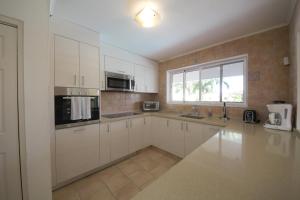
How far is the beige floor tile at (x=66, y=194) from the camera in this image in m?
1.47

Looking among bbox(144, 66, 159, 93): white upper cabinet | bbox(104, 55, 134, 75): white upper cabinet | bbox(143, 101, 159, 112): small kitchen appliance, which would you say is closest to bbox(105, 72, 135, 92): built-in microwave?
bbox(104, 55, 134, 75): white upper cabinet

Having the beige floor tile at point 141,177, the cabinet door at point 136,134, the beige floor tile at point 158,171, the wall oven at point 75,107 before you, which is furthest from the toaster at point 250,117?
the wall oven at point 75,107

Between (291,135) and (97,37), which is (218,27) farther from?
(97,37)

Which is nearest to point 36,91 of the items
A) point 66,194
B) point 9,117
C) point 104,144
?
point 9,117

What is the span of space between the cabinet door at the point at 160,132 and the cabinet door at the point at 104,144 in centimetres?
112

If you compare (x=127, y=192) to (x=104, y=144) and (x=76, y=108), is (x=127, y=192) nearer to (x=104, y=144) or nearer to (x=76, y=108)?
(x=104, y=144)

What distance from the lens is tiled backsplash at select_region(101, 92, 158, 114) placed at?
8.57 ft

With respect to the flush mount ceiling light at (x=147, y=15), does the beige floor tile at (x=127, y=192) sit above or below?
below

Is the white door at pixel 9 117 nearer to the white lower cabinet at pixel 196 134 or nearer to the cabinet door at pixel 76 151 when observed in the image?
the cabinet door at pixel 76 151

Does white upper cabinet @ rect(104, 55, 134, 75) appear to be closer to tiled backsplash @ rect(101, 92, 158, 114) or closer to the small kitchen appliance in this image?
tiled backsplash @ rect(101, 92, 158, 114)

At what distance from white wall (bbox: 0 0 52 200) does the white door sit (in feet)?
0.26

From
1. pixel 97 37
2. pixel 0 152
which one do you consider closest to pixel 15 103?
pixel 0 152

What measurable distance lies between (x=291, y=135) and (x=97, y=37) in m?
2.84

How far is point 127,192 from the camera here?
1.57 m
